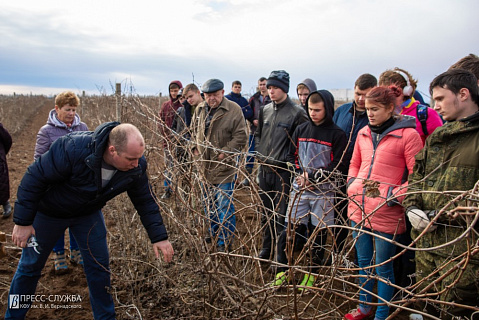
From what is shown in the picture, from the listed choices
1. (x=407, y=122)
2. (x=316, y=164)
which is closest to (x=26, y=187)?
(x=316, y=164)

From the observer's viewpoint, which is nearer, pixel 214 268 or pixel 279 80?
pixel 214 268

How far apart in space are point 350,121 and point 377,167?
924mm

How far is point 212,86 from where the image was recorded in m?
3.63

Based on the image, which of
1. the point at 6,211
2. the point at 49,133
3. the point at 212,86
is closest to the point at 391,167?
the point at 212,86

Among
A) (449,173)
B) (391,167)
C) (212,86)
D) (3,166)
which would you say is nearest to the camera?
(449,173)

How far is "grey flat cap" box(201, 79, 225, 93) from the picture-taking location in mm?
3605

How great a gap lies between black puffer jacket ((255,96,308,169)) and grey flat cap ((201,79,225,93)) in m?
0.60

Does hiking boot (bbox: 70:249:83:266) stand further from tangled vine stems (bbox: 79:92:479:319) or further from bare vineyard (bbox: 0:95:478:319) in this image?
tangled vine stems (bbox: 79:92:479:319)

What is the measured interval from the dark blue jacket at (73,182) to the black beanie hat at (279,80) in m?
1.67

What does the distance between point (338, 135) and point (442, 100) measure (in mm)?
985

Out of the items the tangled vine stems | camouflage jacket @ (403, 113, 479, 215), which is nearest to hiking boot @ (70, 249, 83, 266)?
the tangled vine stems

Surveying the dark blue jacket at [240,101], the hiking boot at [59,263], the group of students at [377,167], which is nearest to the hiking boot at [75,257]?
the hiking boot at [59,263]

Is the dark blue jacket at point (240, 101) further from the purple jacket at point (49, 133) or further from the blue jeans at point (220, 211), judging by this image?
the purple jacket at point (49, 133)

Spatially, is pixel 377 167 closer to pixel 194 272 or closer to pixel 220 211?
pixel 220 211
